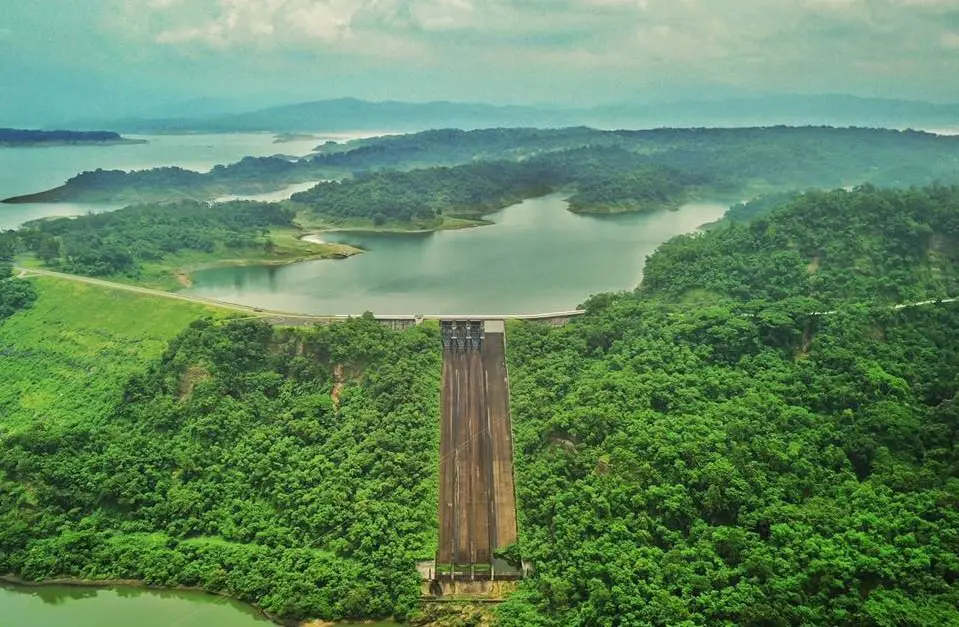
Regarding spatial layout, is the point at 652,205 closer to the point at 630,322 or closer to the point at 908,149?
the point at 908,149

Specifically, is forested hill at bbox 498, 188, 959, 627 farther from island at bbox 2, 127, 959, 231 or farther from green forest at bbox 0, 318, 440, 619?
island at bbox 2, 127, 959, 231

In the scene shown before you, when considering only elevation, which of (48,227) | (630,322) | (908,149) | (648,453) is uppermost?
(908,149)

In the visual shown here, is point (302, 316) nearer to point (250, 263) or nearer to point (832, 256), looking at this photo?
point (250, 263)

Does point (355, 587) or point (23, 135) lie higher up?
point (23, 135)

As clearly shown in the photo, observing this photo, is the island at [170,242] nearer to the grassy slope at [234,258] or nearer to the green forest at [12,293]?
the grassy slope at [234,258]

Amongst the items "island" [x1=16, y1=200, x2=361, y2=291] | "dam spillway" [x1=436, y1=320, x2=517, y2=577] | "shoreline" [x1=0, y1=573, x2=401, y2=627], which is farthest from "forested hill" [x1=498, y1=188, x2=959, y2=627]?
"island" [x1=16, y1=200, x2=361, y2=291]

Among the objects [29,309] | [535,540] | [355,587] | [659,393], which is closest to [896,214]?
[659,393]

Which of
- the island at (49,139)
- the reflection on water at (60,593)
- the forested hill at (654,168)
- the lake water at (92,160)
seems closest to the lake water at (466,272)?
the forested hill at (654,168)
